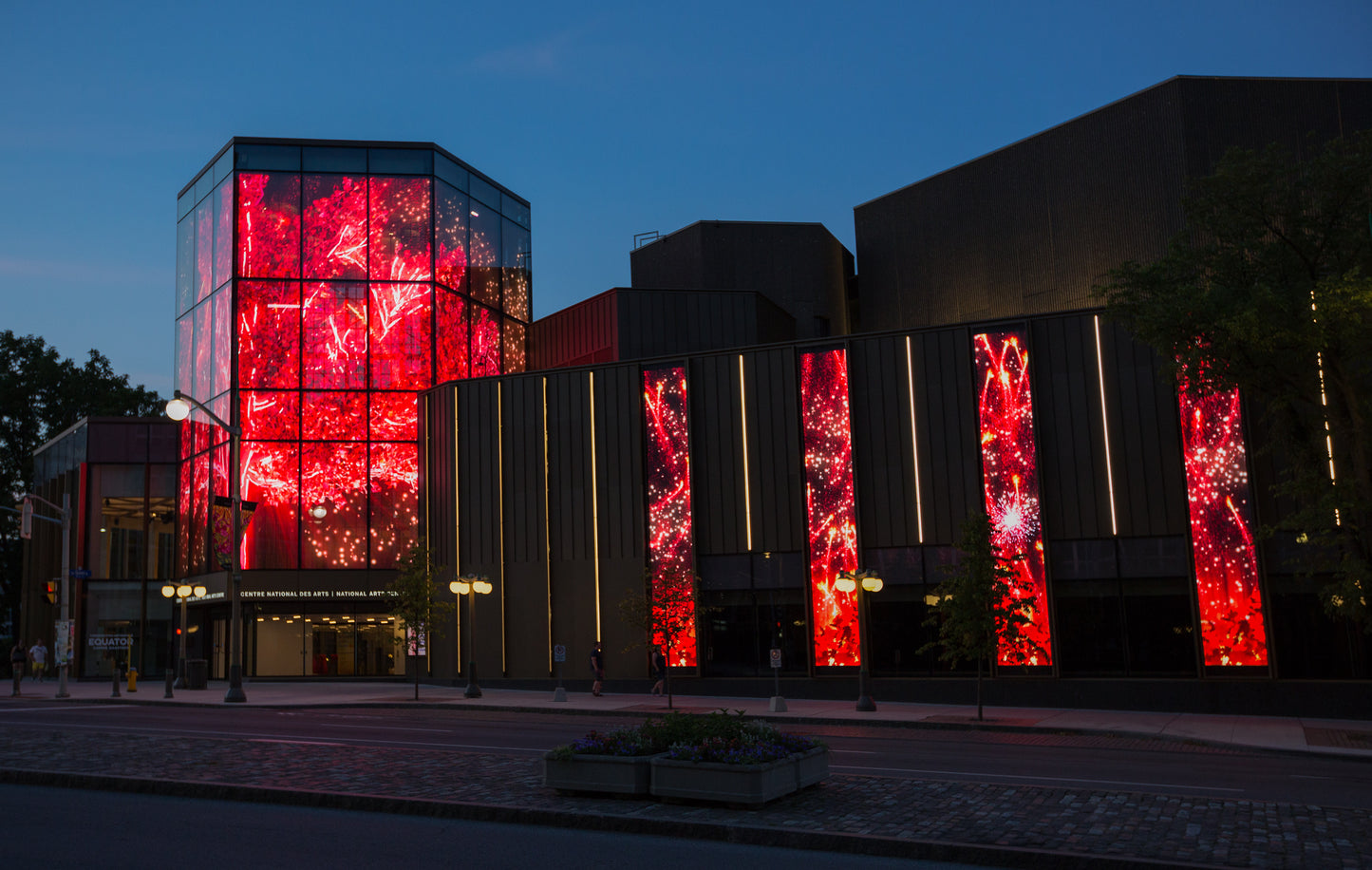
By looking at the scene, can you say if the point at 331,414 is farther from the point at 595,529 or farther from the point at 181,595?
the point at 595,529

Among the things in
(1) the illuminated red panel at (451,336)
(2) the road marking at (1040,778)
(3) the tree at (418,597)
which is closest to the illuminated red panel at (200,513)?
(1) the illuminated red panel at (451,336)

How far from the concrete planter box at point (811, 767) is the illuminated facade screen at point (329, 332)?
32611mm

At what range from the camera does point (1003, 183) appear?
40.8 meters

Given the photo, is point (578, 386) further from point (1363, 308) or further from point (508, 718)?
point (1363, 308)

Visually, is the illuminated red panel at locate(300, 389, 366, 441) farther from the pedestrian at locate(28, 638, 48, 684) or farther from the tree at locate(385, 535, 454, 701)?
the pedestrian at locate(28, 638, 48, 684)

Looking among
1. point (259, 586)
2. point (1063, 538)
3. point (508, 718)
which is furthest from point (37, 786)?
point (259, 586)

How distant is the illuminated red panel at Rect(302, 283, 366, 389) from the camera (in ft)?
147

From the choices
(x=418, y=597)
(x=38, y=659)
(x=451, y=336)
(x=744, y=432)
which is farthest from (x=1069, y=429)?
(x=38, y=659)

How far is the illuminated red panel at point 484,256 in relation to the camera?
4806 cm

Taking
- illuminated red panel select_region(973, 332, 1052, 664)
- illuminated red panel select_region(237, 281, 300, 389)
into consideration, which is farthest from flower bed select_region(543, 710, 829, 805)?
illuminated red panel select_region(237, 281, 300, 389)

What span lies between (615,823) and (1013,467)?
22.1m

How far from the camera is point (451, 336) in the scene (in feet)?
152

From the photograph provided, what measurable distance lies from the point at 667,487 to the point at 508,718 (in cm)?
1007

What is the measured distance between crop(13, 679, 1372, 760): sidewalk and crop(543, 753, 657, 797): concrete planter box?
45.2ft
